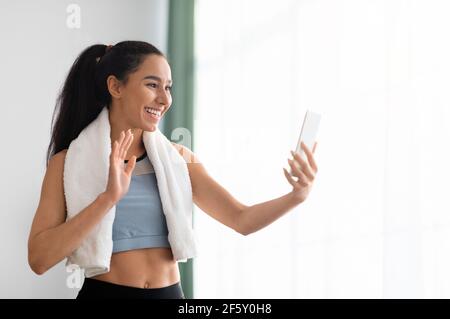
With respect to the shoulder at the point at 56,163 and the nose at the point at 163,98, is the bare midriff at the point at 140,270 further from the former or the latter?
the nose at the point at 163,98

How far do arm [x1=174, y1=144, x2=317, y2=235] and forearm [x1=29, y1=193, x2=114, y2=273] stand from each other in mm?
324

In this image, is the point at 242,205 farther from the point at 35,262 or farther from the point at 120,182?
the point at 35,262

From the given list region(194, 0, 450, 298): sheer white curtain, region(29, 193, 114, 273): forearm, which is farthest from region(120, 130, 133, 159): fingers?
region(194, 0, 450, 298): sheer white curtain

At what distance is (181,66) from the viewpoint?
10.8ft

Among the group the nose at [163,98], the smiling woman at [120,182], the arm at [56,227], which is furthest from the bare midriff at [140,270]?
the nose at [163,98]

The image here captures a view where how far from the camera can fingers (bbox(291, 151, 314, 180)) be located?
4.79 feet

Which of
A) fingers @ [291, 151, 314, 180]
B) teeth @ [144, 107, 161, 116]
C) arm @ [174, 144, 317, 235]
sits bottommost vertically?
arm @ [174, 144, 317, 235]

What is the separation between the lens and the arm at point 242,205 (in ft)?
4.86

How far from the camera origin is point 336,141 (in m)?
2.24

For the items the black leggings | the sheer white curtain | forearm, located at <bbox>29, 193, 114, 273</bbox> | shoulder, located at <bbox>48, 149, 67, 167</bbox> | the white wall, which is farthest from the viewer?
the white wall

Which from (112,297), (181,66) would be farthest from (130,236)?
(181,66)

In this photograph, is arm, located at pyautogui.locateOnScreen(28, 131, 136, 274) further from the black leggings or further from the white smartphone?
the white smartphone

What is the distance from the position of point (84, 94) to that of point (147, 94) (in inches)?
7.3

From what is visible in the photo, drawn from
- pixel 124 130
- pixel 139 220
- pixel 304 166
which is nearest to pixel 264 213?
pixel 304 166
